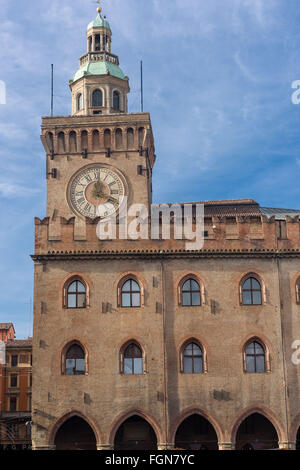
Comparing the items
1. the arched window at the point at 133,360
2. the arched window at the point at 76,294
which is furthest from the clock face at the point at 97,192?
the arched window at the point at 133,360

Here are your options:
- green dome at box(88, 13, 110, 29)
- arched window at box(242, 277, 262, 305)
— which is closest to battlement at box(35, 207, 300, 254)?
arched window at box(242, 277, 262, 305)

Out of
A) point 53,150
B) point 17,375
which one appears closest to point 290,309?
point 53,150

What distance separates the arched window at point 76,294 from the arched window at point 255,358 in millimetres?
9550

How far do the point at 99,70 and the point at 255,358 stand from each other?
22879mm

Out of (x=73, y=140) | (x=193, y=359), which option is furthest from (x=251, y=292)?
(x=73, y=140)

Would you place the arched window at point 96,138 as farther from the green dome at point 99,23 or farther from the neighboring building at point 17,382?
the neighboring building at point 17,382

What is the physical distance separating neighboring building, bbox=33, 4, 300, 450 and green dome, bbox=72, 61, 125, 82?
13019 millimetres

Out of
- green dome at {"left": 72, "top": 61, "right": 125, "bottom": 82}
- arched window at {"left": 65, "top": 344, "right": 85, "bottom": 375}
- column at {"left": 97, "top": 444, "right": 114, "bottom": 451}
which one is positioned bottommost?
column at {"left": 97, "top": 444, "right": 114, "bottom": 451}

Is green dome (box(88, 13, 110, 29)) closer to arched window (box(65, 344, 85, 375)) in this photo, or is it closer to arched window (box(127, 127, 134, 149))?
arched window (box(127, 127, 134, 149))

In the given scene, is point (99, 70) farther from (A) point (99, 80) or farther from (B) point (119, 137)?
(B) point (119, 137)

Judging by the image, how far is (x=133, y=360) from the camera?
39.5 meters

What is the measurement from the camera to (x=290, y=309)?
4047 cm

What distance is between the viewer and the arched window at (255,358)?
3954 cm

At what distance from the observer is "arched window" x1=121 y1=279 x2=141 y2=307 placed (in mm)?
40312
